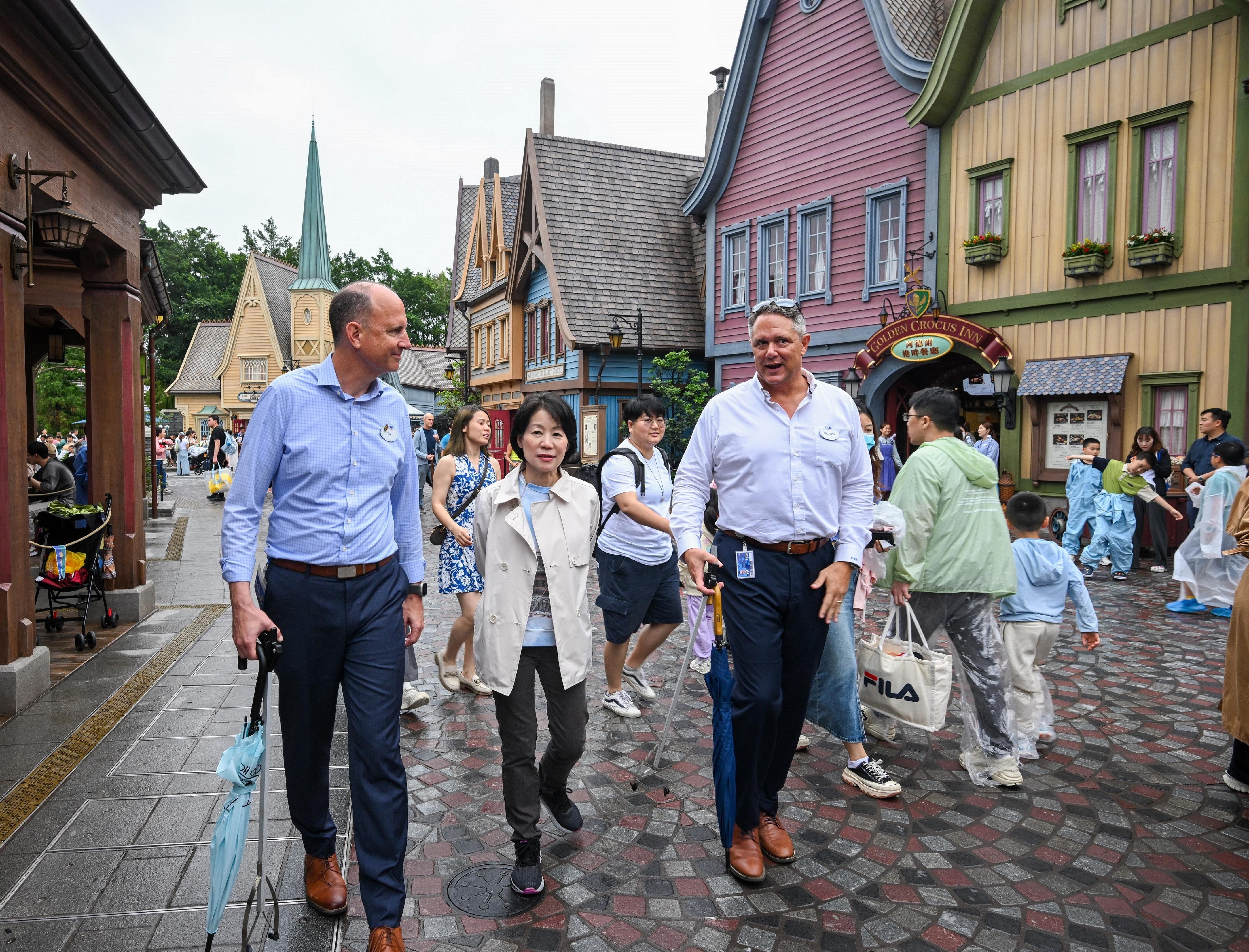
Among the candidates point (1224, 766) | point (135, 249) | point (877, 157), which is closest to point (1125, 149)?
point (877, 157)

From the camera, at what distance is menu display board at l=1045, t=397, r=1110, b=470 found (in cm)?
1253

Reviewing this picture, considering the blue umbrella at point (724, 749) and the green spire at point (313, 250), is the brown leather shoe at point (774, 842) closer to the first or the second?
the blue umbrella at point (724, 749)

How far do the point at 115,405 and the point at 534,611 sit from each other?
6.30m

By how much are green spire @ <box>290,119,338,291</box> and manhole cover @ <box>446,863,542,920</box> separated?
47607 mm

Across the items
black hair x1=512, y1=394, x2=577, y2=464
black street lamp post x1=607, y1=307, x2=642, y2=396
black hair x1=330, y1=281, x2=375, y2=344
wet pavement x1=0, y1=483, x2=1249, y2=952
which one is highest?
black street lamp post x1=607, y1=307, x2=642, y2=396

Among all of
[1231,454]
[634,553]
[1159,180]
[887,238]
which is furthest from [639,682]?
[887,238]

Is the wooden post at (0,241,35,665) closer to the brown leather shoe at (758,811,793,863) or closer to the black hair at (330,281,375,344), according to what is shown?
the black hair at (330,281,375,344)

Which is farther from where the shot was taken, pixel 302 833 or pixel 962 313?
pixel 962 313

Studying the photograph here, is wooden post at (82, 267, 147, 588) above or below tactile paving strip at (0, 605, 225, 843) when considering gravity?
above

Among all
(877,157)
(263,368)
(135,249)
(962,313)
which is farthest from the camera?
(263,368)

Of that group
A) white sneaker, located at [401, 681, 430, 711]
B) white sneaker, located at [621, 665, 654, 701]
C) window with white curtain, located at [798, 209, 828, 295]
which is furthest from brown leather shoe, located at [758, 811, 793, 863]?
window with white curtain, located at [798, 209, 828, 295]

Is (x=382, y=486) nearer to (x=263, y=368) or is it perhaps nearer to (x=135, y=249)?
(x=135, y=249)

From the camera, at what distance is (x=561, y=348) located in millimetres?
23000

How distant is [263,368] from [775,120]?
128 ft
